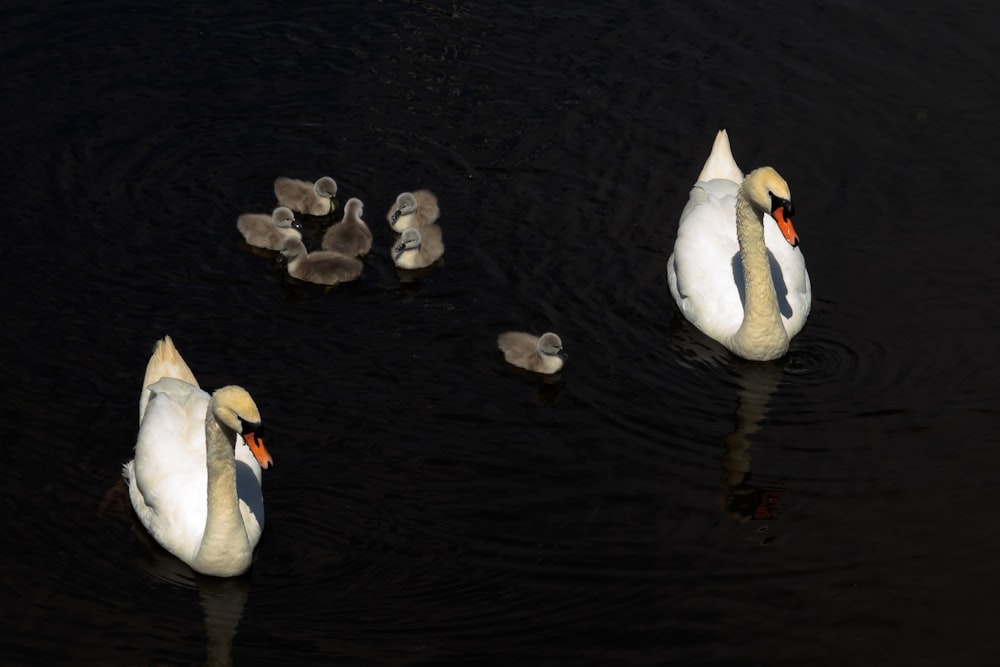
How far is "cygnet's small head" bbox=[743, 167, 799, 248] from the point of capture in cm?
1357

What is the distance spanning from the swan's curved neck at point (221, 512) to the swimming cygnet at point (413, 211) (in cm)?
469

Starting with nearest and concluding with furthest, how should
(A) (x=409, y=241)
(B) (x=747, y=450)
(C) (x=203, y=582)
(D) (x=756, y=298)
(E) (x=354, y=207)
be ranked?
(C) (x=203, y=582) → (B) (x=747, y=450) → (D) (x=756, y=298) → (A) (x=409, y=241) → (E) (x=354, y=207)

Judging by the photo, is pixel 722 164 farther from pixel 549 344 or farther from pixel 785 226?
pixel 549 344

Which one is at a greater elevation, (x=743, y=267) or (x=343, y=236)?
(x=343, y=236)

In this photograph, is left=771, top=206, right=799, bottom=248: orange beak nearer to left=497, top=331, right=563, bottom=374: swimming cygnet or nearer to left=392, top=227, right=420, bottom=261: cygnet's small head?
left=497, top=331, right=563, bottom=374: swimming cygnet

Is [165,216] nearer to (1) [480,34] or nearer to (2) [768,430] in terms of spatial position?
(1) [480,34]

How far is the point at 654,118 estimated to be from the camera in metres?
17.5

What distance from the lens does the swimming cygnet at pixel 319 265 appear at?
581 inches

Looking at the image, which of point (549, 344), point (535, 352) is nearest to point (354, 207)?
point (535, 352)

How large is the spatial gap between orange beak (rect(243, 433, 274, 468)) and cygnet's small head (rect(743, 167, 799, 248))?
525 centimetres

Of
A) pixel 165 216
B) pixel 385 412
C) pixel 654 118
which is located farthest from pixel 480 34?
pixel 385 412

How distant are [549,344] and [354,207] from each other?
117 inches

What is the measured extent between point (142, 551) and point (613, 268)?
5663 millimetres

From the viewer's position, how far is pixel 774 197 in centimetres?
1369
